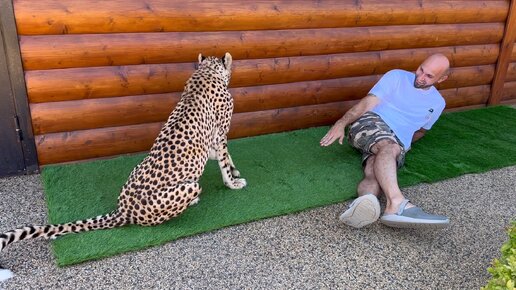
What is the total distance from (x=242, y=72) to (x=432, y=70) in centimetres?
175

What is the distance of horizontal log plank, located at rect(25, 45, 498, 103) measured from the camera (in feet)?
12.4

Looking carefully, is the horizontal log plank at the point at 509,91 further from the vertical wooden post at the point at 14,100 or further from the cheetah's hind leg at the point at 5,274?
the cheetah's hind leg at the point at 5,274

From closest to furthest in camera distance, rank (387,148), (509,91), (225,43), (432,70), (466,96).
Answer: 1. (387,148)
2. (432,70)
3. (225,43)
4. (466,96)
5. (509,91)

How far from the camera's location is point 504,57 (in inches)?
244

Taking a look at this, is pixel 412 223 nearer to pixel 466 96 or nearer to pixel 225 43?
pixel 225 43

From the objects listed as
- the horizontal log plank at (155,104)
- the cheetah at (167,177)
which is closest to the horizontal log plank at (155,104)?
the horizontal log plank at (155,104)

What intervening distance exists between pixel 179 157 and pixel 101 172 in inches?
44.3

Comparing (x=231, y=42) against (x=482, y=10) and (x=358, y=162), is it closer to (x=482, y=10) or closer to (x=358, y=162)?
(x=358, y=162)

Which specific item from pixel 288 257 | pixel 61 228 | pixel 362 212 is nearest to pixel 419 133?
pixel 362 212

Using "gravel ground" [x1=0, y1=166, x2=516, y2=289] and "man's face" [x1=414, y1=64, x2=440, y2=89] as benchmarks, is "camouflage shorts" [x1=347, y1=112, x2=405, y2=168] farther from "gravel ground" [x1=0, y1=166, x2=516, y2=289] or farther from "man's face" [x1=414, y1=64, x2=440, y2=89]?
"gravel ground" [x1=0, y1=166, x2=516, y2=289]

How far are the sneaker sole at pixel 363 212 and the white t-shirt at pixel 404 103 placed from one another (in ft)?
4.25

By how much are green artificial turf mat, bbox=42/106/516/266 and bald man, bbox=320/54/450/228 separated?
23 centimetres

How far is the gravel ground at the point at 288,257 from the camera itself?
274 cm

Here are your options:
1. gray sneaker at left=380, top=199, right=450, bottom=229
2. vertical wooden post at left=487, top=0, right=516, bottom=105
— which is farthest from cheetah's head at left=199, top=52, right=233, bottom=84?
vertical wooden post at left=487, top=0, right=516, bottom=105
